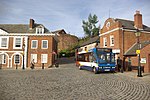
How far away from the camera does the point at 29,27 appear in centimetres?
3341

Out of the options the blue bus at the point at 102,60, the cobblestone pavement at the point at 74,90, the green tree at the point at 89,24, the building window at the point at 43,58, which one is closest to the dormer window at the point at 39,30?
the building window at the point at 43,58

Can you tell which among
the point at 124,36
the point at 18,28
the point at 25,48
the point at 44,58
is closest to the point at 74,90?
the point at 124,36

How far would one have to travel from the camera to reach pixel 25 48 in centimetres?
3089

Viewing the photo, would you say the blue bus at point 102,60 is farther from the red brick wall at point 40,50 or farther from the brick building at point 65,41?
the brick building at point 65,41

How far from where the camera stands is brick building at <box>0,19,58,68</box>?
101 ft

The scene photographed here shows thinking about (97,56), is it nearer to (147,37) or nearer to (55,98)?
(55,98)

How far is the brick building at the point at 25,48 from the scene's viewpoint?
30.8m

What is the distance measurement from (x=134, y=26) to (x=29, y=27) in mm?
21400

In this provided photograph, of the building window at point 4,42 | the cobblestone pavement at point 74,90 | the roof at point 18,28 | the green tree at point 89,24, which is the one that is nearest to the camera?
the cobblestone pavement at point 74,90

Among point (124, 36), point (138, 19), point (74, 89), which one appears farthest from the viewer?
point (138, 19)

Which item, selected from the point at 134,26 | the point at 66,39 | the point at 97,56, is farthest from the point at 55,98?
the point at 66,39

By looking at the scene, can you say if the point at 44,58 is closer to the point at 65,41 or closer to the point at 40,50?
the point at 40,50

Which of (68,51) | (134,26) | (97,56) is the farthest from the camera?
(68,51)

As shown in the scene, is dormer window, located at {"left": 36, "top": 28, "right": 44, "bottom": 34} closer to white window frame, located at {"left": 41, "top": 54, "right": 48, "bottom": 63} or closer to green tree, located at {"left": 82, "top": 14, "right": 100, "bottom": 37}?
white window frame, located at {"left": 41, "top": 54, "right": 48, "bottom": 63}
